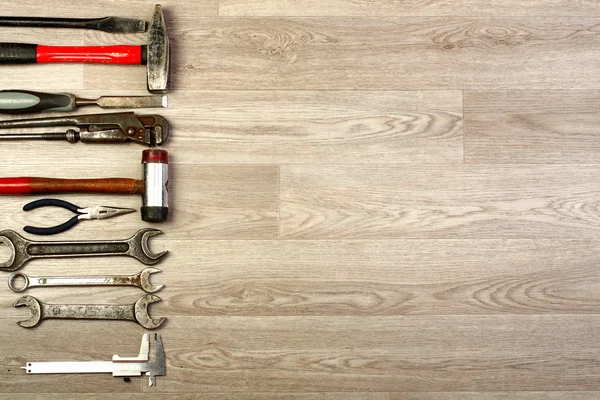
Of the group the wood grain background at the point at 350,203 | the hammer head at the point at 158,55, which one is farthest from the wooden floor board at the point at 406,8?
the hammer head at the point at 158,55

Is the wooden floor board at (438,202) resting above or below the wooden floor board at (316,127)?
below

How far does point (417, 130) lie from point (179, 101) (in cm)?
66

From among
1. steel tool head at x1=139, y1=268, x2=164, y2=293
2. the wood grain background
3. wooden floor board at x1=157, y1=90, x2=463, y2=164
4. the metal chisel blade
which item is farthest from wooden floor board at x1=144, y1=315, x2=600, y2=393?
the metal chisel blade

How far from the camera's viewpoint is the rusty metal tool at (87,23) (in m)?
1.75

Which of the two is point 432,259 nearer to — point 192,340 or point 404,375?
point 404,375

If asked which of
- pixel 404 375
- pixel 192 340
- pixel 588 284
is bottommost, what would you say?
pixel 404 375

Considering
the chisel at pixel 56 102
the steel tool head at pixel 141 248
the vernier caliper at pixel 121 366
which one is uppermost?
the chisel at pixel 56 102

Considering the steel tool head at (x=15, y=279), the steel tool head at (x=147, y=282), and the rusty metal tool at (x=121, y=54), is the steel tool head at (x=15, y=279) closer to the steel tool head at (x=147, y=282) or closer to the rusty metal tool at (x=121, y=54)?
the steel tool head at (x=147, y=282)

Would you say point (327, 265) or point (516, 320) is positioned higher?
point (327, 265)

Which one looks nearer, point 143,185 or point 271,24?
point 143,185

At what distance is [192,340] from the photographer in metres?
1.76

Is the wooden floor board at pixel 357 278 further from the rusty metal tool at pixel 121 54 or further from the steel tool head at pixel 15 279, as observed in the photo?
the rusty metal tool at pixel 121 54

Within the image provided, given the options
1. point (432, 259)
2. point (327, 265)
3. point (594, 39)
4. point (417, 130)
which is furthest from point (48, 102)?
point (594, 39)

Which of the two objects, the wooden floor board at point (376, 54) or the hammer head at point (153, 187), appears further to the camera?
the wooden floor board at point (376, 54)
